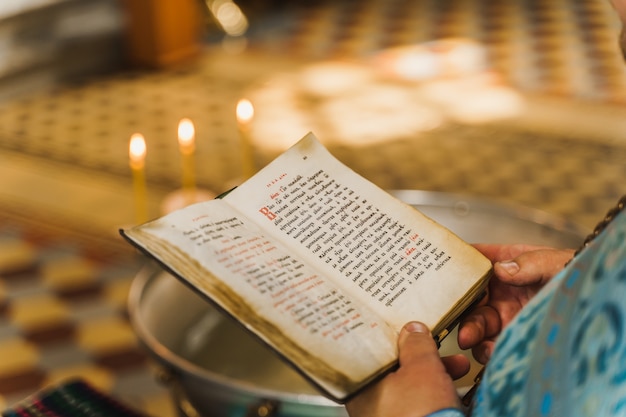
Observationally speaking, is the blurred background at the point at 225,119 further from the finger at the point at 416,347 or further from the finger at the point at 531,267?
the finger at the point at 416,347

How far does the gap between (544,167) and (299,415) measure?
333cm

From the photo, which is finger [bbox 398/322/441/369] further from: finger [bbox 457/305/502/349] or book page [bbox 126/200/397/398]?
finger [bbox 457/305/502/349]

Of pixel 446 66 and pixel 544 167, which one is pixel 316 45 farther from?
pixel 544 167

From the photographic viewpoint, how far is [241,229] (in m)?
1.23

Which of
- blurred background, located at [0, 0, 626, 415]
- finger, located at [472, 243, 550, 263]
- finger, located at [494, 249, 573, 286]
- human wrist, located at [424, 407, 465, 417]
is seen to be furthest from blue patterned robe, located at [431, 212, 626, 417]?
blurred background, located at [0, 0, 626, 415]

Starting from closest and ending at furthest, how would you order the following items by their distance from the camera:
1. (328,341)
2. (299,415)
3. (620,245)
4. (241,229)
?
(620,245) < (328,341) < (241,229) < (299,415)

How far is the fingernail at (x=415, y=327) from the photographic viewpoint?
1.14 metres

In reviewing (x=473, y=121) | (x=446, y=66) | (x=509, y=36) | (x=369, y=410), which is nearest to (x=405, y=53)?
(x=446, y=66)

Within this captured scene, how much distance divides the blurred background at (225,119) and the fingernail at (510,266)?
1.76 metres

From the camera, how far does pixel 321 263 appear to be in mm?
1219

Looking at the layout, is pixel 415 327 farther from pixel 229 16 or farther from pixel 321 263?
pixel 229 16

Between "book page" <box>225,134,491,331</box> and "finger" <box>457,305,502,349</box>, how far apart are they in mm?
106

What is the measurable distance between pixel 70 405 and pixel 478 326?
98cm

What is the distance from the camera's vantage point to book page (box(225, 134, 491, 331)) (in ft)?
3.94
